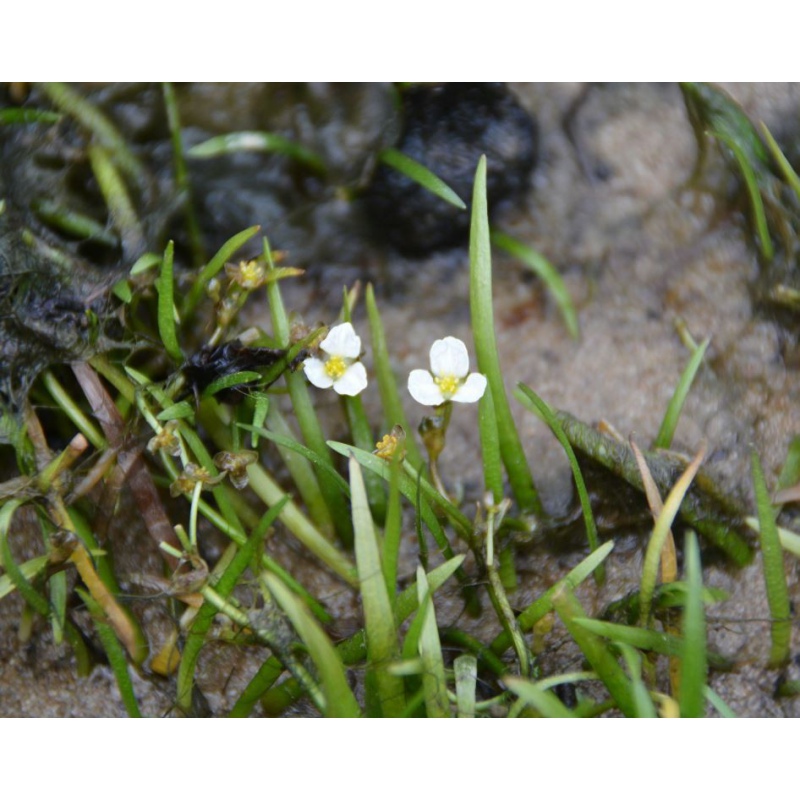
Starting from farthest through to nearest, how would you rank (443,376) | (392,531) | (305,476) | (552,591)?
(305,476) < (443,376) < (552,591) < (392,531)

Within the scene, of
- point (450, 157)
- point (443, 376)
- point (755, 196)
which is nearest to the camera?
point (443, 376)

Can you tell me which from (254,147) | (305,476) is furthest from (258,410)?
(254,147)

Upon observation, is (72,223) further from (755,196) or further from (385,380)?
(755,196)

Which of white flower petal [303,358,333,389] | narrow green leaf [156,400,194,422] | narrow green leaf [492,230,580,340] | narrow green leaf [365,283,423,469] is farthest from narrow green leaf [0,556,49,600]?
narrow green leaf [492,230,580,340]

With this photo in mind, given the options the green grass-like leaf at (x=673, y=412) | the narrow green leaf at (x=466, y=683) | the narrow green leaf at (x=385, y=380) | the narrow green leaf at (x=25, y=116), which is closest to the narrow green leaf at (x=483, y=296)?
the narrow green leaf at (x=385, y=380)

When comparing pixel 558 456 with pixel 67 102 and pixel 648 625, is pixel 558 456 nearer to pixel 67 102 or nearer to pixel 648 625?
pixel 648 625

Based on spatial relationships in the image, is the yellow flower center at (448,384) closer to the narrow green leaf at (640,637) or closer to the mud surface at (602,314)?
the mud surface at (602,314)

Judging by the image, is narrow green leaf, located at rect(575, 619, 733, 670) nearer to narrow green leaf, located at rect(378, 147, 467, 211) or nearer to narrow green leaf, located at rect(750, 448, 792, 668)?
narrow green leaf, located at rect(750, 448, 792, 668)
